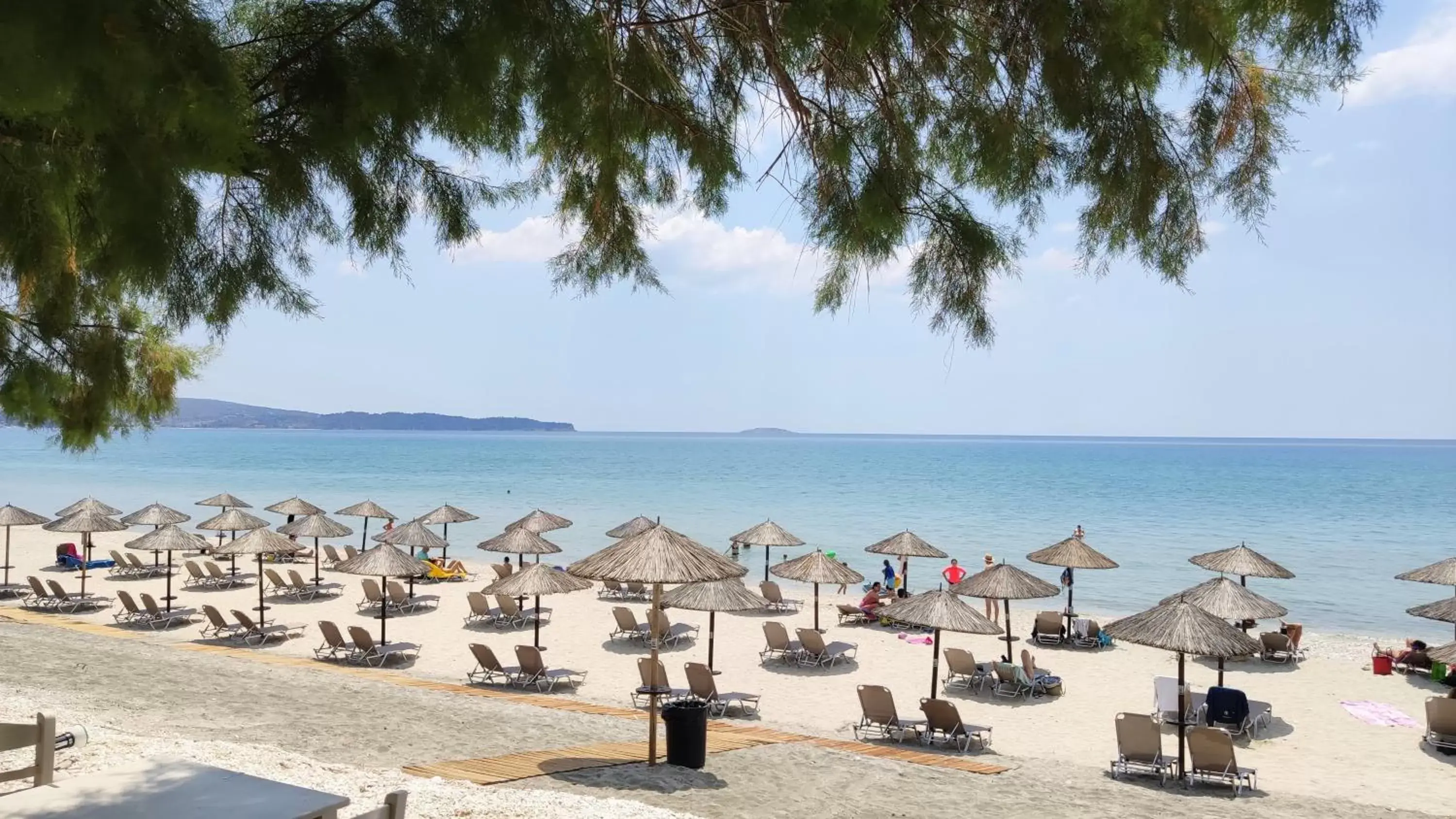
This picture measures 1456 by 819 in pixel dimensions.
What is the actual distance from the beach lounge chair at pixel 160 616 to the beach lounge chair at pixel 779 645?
9.54 m

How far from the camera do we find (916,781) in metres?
7.47

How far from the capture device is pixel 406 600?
18438 mm

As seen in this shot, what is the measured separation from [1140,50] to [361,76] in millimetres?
2498

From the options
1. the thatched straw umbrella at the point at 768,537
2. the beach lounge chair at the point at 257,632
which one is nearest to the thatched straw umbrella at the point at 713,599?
the thatched straw umbrella at the point at 768,537

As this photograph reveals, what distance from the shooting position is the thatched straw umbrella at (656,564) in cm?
771

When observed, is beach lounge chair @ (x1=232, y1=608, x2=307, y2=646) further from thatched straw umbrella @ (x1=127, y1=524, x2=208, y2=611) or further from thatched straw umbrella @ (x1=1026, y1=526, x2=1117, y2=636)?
thatched straw umbrella @ (x1=1026, y1=526, x2=1117, y2=636)

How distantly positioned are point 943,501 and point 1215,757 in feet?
174

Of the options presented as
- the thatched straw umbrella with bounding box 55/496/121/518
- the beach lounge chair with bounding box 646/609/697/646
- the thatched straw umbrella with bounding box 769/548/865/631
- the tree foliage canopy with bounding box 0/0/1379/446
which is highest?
the tree foliage canopy with bounding box 0/0/1379/446

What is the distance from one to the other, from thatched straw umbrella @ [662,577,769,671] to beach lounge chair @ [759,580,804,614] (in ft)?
18.8

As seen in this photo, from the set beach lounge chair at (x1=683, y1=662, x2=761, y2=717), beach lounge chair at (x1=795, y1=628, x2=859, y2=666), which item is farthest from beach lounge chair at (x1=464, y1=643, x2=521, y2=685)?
beach lounge chair at (x1=795, y1=628, x2=859, y2=666)

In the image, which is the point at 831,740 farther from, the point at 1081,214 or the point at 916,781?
the point at 1081,214

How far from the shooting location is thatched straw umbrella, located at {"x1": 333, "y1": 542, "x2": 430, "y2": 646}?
1462cm

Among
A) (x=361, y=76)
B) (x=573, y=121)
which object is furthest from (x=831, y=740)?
(x=361, y=76)

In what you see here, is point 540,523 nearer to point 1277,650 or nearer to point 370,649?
→ point 370,649
